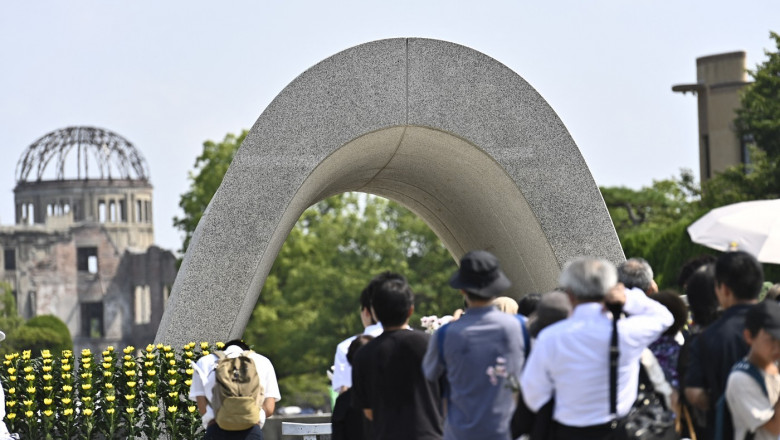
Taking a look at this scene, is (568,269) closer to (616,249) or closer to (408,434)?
(408,434)

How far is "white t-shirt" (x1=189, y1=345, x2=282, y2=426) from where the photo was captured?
803 cm

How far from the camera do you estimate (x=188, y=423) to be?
9.91 metres

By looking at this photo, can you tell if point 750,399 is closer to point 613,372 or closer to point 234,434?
point 613,372

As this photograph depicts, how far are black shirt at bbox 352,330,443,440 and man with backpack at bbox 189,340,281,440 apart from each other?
66.2 inches

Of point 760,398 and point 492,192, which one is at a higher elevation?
point 492,192

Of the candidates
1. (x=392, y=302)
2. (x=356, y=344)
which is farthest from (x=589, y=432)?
Result: (x=356, y=344)

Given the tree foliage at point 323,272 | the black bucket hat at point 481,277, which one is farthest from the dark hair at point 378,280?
the tree foliage at point 323,272

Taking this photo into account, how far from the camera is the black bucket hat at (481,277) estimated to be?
5.95 meters

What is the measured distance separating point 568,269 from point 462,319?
0.67 meters

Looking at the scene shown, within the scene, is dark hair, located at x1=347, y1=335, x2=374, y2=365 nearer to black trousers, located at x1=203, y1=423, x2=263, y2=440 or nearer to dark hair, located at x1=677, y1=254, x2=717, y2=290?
black trousers, located at x1=203, y1=423, x2=263, y2=440

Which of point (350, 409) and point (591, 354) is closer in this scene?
point (591, 354)

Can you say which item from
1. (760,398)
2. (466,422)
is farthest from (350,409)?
(760,398)

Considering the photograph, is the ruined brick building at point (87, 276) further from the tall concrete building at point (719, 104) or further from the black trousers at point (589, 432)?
the black trousers at point (589, 432)

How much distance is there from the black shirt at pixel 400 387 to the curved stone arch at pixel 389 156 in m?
4.37
